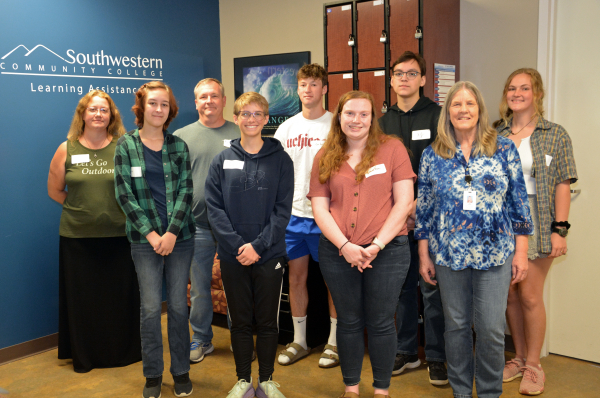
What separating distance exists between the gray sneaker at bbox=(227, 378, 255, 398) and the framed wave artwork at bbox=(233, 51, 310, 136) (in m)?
2.58

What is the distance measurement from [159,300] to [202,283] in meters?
0.60

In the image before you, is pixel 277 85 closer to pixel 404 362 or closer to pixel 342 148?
pixel 342 148

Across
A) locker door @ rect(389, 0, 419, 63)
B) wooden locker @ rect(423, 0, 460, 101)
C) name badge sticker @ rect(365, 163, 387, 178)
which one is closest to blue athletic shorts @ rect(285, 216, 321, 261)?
name badge sticker @ rect(365, 163, 387, 178)

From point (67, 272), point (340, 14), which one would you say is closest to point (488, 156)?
point (340, 14)

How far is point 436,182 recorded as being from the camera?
2.27 metres

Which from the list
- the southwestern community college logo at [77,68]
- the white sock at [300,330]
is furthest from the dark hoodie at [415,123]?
the southwestern community college logo at [77,68]

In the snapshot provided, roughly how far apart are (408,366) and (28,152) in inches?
108

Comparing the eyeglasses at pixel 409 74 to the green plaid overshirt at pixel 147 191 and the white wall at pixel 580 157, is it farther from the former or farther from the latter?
the green plaid overshirt at pixel 147 191

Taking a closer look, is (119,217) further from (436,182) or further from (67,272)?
(436,182)

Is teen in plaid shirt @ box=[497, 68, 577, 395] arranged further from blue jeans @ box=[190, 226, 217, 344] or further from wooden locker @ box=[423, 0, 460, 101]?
blue jeans @ box=[190, 226, 217, 344]

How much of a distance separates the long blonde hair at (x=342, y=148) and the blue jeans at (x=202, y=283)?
1.05m

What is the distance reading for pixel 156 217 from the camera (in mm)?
2479

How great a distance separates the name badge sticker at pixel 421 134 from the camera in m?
2.65

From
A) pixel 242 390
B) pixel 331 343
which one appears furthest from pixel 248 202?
pixel 331 343
